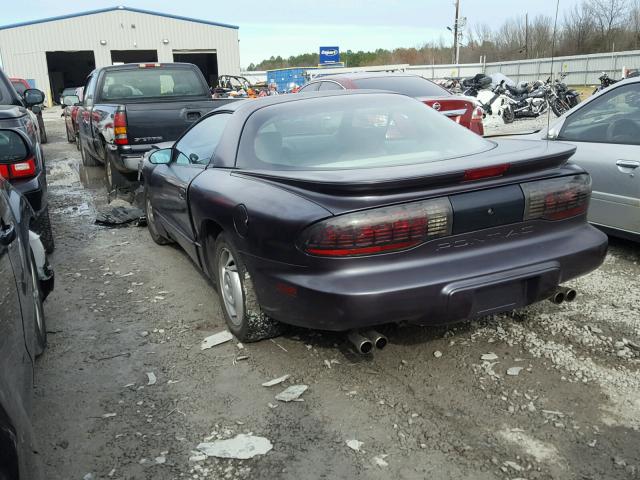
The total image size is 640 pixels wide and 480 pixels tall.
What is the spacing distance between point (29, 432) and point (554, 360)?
8.96 ft

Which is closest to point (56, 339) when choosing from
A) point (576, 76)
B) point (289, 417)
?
point (289, 417)

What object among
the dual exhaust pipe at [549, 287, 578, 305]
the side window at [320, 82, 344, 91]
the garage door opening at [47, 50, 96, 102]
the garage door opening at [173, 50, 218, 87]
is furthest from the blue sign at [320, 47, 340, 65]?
the dual exhaust pipe at [549, 287, 578, 305]

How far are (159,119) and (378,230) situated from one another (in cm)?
581

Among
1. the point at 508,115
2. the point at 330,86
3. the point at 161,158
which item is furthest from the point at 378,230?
the point at 508,115

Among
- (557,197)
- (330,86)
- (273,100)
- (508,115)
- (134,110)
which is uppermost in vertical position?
(330,86)

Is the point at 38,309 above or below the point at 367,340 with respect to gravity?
above

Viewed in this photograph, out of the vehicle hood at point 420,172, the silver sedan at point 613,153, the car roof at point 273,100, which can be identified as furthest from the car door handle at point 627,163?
the car roof at point 273,100

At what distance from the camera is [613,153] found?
4797mm

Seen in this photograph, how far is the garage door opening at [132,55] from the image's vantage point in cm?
4031

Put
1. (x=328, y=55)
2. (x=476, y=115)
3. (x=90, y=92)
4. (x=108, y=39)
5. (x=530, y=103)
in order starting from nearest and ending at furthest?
(x=476, y=115)
(x=90, y=92)
(x=530, y=103)
(x=108, y=39)
(x=328, y=55)

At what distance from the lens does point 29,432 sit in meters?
1.78

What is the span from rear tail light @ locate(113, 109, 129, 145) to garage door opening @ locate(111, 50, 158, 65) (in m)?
35.4

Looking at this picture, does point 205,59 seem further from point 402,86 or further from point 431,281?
point 431,281

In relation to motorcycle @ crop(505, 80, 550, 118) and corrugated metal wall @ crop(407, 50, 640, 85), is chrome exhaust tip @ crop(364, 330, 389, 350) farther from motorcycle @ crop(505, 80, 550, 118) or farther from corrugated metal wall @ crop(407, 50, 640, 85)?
corrugated metal wall @ crop(407, 50, 640, 85)
